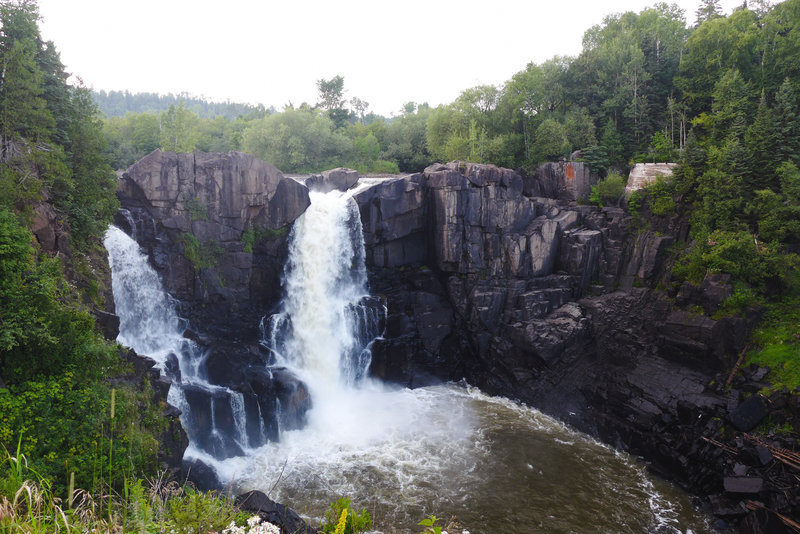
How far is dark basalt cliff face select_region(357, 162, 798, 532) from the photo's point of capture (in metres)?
24.7

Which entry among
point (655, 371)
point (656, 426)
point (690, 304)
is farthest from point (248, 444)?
point (690, 304)

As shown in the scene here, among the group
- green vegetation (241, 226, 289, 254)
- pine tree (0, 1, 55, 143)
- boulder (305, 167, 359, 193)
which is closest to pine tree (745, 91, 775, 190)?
boulder (305, 167, 359, 193)

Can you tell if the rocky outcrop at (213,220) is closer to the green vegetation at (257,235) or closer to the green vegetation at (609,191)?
the green vegetation at (257,235)

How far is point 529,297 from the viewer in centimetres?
2803

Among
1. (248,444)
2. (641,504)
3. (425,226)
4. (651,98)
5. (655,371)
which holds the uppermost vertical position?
(651,98)

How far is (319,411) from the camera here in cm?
2462

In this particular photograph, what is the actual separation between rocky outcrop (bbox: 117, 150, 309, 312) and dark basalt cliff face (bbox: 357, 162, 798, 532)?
19.2 ft

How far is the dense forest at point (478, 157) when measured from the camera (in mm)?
12758

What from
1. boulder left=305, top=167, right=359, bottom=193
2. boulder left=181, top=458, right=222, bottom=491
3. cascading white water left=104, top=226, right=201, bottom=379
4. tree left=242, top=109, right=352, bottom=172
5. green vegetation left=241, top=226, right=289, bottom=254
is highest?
tree left=242, top=109, right=352, bottom=172

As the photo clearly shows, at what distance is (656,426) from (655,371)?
336 cm

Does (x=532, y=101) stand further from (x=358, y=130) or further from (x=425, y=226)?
(x=358, y=130)

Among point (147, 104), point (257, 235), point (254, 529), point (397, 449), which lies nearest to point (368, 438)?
point (397, 449)

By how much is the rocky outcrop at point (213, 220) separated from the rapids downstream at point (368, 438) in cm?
105

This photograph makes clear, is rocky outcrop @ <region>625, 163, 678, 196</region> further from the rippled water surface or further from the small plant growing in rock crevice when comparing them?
the small plant growing in rock crevice
